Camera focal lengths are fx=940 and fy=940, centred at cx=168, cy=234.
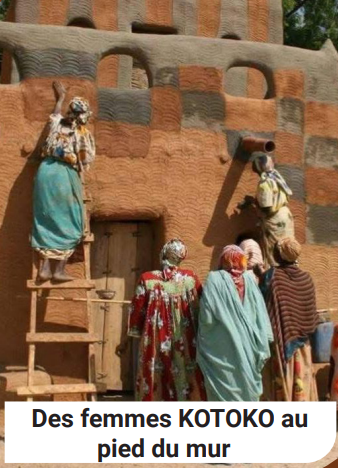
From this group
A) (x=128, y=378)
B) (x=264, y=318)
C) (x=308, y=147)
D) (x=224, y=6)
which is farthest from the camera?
(x=224, y=6)

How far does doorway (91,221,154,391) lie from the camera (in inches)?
357

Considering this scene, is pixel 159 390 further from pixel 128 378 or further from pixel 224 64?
pixel 224 64

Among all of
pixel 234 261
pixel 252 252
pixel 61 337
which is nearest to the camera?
pixel 234 261

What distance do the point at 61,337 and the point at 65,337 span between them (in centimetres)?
4

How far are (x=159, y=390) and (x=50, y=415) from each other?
151cm

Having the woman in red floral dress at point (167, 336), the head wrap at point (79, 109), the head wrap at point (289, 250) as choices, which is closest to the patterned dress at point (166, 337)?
the woman in red floral dress at point (167, 336)

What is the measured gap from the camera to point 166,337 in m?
7.76

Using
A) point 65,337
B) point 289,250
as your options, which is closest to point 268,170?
point 289,250

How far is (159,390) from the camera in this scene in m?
7.77

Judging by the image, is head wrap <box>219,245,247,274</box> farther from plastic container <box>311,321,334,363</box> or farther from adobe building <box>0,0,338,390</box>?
adobe building <box>0,0,338,390</box>

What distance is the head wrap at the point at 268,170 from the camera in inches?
360

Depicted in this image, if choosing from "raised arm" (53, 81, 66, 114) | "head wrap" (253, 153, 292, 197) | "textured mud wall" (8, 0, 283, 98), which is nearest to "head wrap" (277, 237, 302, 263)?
"head wrap" (253, 153, 292, 197)

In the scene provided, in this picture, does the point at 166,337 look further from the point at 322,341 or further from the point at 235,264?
the point at 322,341

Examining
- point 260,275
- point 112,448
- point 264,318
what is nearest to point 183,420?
point 112,448
